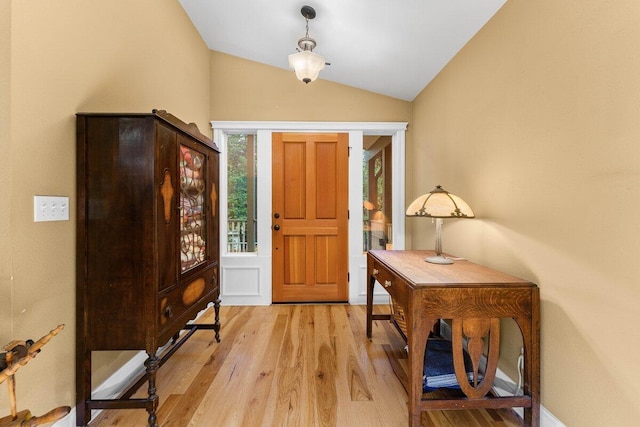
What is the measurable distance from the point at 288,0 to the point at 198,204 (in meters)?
1.76

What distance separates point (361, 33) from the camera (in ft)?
8.06

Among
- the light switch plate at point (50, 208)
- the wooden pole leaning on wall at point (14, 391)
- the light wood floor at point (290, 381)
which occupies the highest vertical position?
the light switch plate at point (50, 208)

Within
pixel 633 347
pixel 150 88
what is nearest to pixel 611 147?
pixel 633 347

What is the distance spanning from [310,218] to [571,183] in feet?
8.14

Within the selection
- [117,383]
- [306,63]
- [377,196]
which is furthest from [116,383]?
[377,196]

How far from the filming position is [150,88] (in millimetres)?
2215

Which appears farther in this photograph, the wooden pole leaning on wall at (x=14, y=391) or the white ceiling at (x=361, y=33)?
the white ceiling at (x=361, y=33)

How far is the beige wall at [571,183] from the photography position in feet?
3.66

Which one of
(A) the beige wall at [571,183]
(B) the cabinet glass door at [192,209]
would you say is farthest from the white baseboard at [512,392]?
(B) the cabinet glass door at [192,209]

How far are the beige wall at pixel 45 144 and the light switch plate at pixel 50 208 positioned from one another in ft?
0.08

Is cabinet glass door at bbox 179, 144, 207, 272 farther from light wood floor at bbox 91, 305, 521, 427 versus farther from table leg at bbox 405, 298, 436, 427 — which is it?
table leg at bbox 405, 298, 436, 427

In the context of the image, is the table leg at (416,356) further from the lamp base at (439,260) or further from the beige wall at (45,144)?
the beige wall at (45,144)

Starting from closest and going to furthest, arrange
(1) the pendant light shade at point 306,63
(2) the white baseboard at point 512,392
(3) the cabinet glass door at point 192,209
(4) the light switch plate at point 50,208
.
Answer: (4) the light switch plate at point 50,208, (2) the white baseboard at point 512,392, (3) the cabinet glass door at point 192,209, (1) the pendant light shade at point 306,63

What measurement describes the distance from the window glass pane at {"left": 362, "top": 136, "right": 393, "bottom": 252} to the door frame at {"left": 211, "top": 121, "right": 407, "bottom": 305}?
0.39ft
